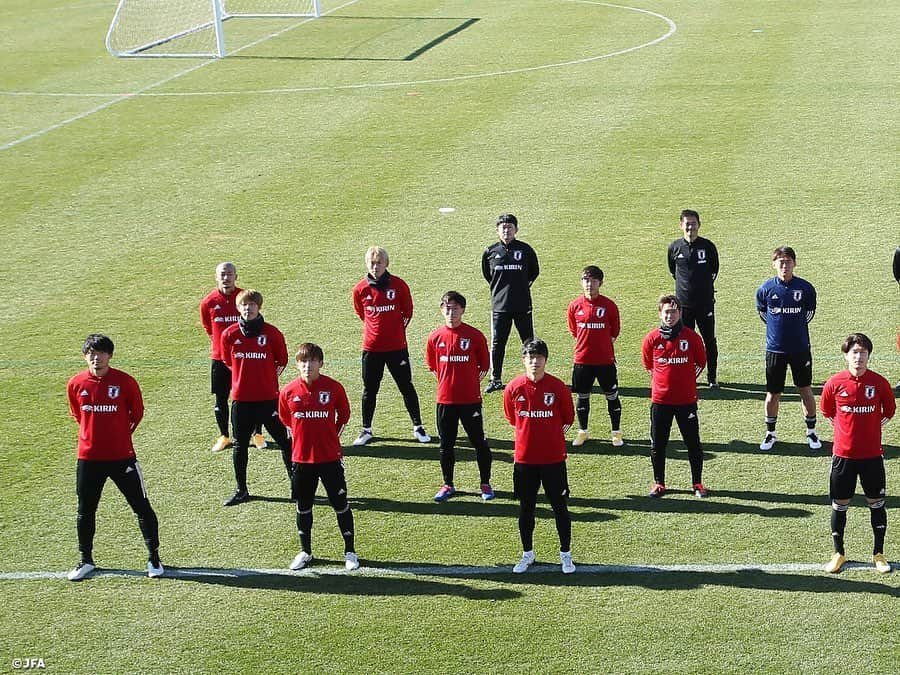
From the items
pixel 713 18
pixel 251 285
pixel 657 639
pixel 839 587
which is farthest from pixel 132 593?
pixel 713 18

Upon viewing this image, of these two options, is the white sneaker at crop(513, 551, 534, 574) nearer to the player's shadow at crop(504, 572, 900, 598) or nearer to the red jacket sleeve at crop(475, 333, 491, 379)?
the player's shadow at crop(504, 572, 900, 598)

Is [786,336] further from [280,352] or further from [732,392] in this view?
[280,352]

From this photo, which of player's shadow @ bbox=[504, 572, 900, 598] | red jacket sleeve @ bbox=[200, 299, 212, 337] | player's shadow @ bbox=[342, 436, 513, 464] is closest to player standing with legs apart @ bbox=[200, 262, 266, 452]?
red jacket sleeve @ bbox=[200, 299, 212, 337]

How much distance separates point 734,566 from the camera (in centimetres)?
1062

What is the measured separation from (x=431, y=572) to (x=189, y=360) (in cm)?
623

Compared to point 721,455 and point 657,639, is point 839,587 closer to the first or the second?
point 657,639

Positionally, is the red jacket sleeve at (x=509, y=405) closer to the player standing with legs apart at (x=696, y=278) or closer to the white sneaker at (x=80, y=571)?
the white sneaker at (x=80, y=571)

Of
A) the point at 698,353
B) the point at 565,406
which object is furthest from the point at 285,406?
the point at 698,353

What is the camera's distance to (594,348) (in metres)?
13.2

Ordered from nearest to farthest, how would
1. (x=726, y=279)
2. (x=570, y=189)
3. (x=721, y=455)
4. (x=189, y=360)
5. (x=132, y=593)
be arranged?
(x=132, y=593)
(x=721, y=455)
(x=189, y=360)
(x=726, y=279)
(x=570, y=189)

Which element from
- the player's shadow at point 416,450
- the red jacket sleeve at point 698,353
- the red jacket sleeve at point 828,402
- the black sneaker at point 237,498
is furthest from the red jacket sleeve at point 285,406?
the red jacket sleeve at point 828,402

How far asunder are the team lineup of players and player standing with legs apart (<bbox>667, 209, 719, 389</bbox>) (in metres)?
0.02

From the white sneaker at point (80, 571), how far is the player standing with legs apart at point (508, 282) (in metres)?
5.64

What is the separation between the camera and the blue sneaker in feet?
39.8
